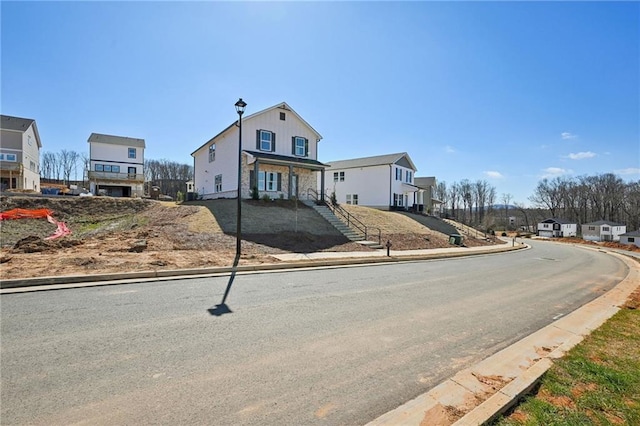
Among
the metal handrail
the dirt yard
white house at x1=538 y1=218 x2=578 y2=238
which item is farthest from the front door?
white house at x1=538 y1=218 x2=578 y2=238

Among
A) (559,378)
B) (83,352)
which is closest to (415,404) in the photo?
(559,378)

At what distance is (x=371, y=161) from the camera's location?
40.3m

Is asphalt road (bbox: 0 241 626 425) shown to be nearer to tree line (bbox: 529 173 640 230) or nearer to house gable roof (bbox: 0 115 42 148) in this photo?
house gable roof (bbox: 0 115 42 148)

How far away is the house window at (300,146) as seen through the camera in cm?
2806

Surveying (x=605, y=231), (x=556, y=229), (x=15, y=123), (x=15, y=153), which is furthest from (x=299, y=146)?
(x=605, y=231)

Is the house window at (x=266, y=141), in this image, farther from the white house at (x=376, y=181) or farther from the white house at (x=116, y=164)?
the white house at (x=116, y=164)

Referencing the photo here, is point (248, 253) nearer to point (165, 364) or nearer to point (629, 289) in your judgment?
point (165, 364)

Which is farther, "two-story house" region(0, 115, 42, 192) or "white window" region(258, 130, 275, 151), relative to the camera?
"two-story house" region(0, 115, 42, 192)

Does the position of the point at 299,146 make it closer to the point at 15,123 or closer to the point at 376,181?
the point at 376,181

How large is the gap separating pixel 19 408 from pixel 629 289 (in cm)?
1491

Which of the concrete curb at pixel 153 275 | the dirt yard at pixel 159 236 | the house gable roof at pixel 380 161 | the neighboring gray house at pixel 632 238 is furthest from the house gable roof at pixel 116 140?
the neighboring gray house at pixel 632 238

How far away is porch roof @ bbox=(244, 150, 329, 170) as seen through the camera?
24.4m

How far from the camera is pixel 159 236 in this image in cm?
1495

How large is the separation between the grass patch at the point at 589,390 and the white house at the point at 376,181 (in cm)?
3243
